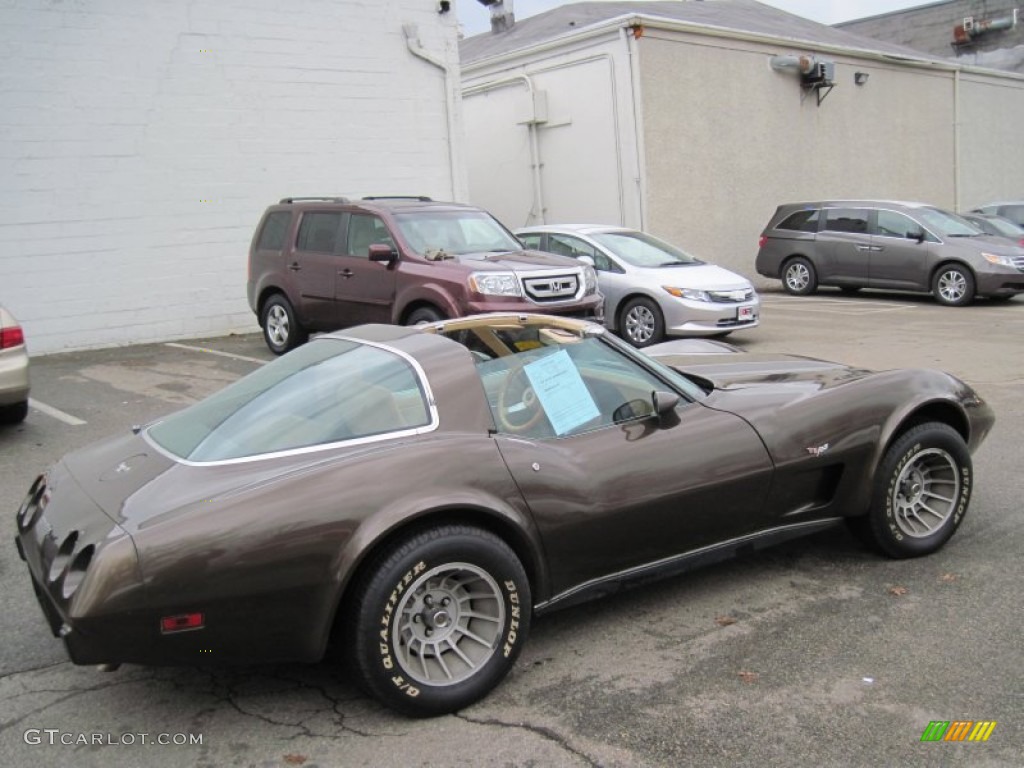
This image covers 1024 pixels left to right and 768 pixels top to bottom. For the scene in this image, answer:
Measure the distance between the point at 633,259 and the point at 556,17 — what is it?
12.5 m

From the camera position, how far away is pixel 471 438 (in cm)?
352

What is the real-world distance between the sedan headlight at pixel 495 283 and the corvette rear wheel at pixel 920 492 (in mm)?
5364

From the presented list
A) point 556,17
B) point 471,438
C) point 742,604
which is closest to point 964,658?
point 742,604

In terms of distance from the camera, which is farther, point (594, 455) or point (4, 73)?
point (4, 73)

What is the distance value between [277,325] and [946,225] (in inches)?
450

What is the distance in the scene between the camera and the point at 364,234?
10.5m

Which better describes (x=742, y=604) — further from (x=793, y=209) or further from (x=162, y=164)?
(x=793, y=209)

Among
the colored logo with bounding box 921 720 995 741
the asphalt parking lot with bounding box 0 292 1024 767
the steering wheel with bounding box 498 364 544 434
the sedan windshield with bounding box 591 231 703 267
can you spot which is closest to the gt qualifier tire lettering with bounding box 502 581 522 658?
the asphalt parking lot with bounding box 0 292 1024 767

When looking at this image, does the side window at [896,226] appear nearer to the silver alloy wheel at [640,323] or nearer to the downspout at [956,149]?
the silver alloy wheel at [640,323]

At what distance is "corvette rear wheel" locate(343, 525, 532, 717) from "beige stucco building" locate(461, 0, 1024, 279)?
15.6 m

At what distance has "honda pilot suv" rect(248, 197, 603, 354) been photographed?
31.1 ft

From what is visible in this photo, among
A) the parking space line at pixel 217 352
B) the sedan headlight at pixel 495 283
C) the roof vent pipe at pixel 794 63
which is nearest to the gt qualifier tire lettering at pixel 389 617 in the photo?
the sedan headlight at pixel 495 283

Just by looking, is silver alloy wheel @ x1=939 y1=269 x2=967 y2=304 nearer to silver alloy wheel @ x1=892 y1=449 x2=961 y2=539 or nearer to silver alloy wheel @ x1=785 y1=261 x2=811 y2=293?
silver alloy wheel @ x1=785 y1=261 x2=811 y2=293

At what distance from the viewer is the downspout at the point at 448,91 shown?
15.4 m
